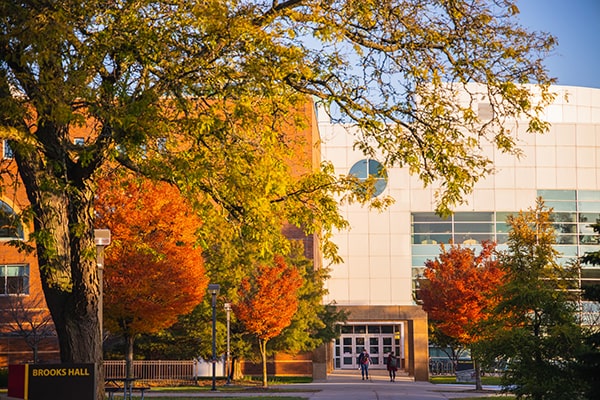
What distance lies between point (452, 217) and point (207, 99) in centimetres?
5801

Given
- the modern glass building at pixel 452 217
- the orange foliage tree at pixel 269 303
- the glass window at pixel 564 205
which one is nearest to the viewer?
the orange foliage tree at pixel 269 303

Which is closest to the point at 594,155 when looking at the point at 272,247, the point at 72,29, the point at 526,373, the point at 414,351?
the point at 414,351

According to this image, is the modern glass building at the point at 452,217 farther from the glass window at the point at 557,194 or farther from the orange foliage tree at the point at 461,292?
the orange foliage tree at the point at 461,292

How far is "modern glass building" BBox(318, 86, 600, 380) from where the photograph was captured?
239 ft

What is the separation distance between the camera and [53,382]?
1390cm

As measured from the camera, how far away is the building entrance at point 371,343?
75188 mm

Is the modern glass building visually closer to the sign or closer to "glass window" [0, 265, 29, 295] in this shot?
"glass window" [0, 265, 29, 295]

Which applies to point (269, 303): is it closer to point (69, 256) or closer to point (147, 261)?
point (147, 261)

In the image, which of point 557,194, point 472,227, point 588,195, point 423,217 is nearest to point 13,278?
point 423,217

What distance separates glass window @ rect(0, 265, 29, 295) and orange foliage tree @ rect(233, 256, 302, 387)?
1784 centimetres

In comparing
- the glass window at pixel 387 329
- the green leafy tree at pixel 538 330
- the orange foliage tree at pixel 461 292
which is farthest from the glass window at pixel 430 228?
the green leafy tree at pixel 538 330

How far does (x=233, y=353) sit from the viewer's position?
46.7m

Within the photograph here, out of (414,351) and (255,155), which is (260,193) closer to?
(255,155)

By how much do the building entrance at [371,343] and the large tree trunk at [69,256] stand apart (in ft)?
195
